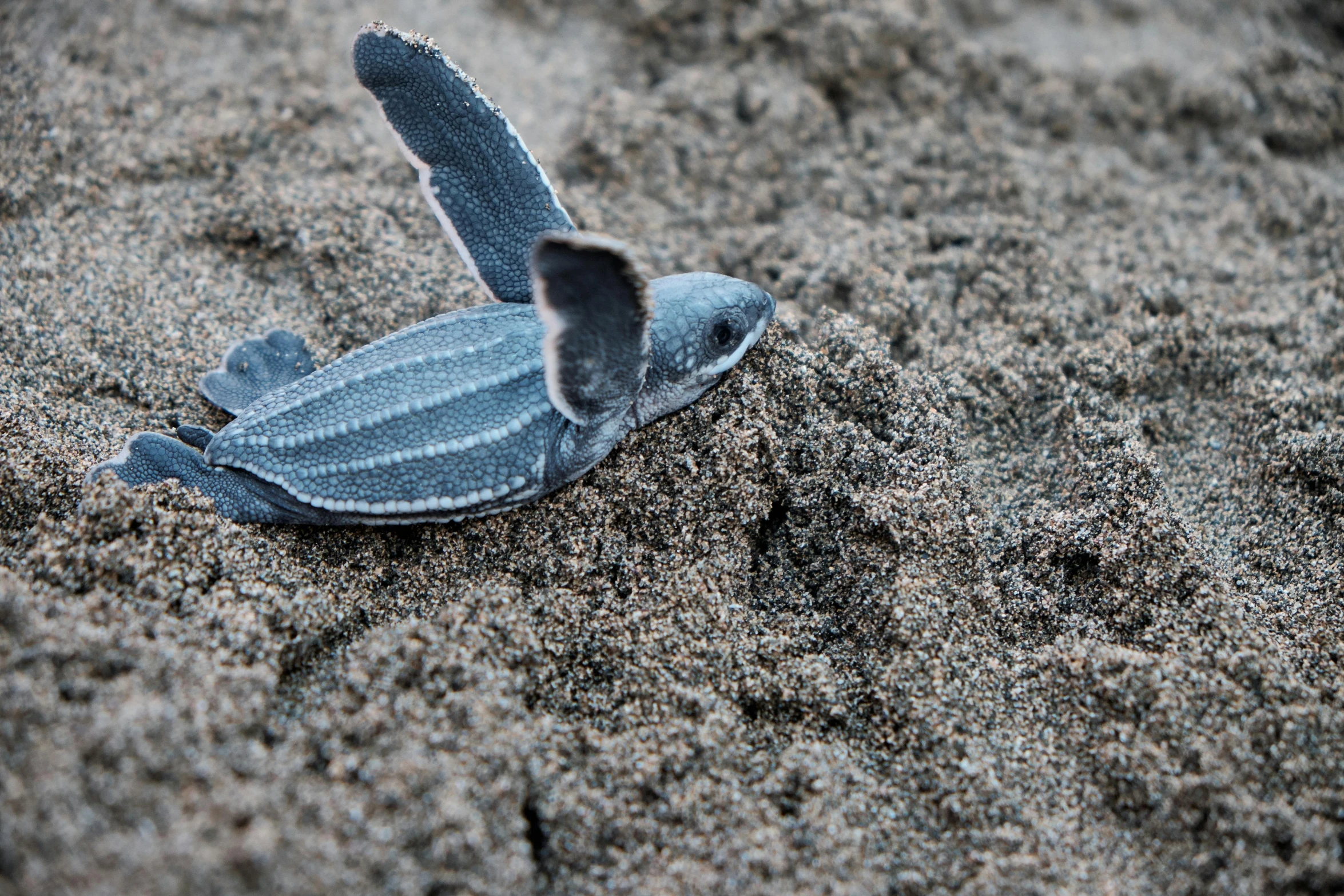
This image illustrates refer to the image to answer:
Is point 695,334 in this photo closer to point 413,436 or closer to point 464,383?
point 464,383

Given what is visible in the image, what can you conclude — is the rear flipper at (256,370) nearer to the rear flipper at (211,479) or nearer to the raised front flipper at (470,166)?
the rear flipper at (211,479)

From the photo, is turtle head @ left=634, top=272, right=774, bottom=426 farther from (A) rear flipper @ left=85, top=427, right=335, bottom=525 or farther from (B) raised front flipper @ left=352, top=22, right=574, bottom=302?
(A) rear flipper @ left=85, top=427, right=335, bottom=525

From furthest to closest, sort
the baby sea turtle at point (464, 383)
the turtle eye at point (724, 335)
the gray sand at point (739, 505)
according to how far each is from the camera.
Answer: the turtle eye at point (724, 335) < the baby sea turtle at point (464, 383) < the gray sand at point (739, 505)

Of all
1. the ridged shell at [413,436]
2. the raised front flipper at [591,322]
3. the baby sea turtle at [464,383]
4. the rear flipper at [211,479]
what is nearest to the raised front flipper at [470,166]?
the baby sea turtle at [464,383]

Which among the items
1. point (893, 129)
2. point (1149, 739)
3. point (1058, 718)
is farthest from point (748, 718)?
point (893, 129)

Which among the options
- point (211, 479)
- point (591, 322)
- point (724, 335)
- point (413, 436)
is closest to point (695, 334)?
point (724, 335)

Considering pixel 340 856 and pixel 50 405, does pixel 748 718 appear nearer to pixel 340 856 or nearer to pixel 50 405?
pixel 340 856
